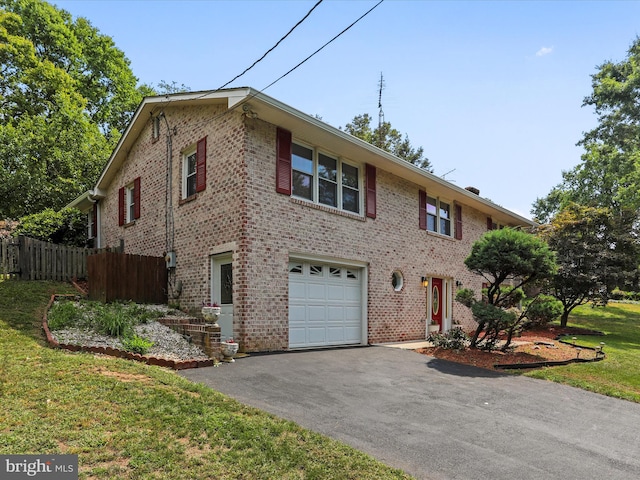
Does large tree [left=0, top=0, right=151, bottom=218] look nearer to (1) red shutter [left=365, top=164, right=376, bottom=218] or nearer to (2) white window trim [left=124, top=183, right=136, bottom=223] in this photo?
(2) white window trim [left=124, top=183, right=136, bottom=223]

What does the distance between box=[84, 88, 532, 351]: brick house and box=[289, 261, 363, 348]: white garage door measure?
0.04m

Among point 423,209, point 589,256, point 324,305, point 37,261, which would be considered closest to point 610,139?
point 589,256

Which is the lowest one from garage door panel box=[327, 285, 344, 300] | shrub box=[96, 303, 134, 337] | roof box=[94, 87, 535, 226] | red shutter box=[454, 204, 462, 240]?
shrub box=[96, 303, 134, 337]

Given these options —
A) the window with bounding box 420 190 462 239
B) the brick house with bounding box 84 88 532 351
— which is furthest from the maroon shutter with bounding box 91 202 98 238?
the window with bounding box 420 190 462 239

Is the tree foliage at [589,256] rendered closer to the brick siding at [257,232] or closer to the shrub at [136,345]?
the brick siding at [257,232]

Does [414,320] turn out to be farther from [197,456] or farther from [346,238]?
[197,456]

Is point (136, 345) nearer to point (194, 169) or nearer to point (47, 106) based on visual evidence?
point (194, 169)

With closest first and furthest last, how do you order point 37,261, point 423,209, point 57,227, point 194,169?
point 194,169 → point 37,261 → point 423,209 → point 57,227

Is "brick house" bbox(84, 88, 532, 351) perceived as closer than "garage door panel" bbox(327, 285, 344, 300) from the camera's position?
Yes

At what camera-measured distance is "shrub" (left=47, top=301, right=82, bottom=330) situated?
780 centimetres

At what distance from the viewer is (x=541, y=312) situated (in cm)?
1028

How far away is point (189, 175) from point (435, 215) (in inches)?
349

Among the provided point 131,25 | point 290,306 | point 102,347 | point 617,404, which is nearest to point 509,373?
point 617,404

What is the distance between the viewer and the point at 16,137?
1962 centimetres
